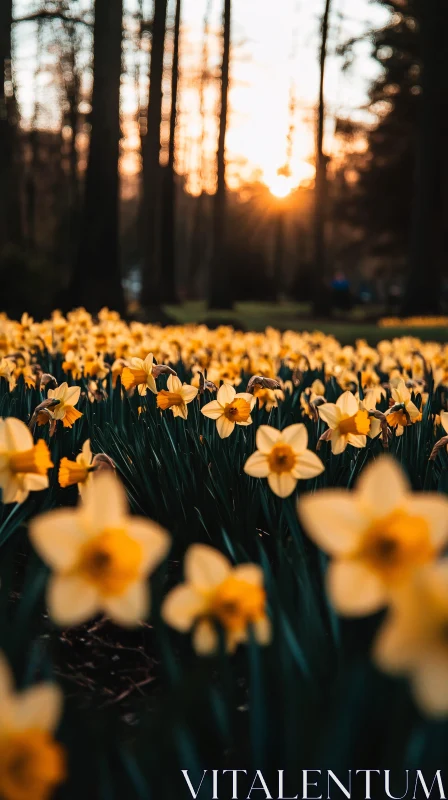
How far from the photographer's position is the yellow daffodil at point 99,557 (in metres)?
0.91

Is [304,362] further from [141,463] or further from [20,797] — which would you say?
[20,797]

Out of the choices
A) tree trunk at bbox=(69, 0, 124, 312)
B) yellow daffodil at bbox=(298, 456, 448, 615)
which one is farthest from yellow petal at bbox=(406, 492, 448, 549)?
tree trunk at bbox=(69, 0, 124, 312)

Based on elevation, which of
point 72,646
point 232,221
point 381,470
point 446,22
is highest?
point 446,22

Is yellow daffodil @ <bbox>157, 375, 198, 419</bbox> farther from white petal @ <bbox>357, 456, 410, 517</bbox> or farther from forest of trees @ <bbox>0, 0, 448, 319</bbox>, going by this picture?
forest of trees @ <bbox>0, 0, 448, 319</bbox>

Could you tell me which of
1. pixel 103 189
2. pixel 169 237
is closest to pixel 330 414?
pixel 103 189

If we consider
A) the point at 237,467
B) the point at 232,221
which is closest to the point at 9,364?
the point at 237,467

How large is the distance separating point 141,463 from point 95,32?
8.87 metres

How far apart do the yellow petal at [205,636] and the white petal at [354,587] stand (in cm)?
25

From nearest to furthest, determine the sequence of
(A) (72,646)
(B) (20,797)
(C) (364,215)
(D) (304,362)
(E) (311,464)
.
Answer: (B) (20,797) < (E) (311,464) < (A) (72,646) < (D) (304,362) < (C) (364,215)

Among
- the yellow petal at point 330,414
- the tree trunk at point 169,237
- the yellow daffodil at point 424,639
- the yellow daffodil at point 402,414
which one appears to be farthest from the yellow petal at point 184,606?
the tree trunk at point 169,237

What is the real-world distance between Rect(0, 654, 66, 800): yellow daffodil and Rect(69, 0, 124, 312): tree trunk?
31.7 feet

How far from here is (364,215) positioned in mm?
24844

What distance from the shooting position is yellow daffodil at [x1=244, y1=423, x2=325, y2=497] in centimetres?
155

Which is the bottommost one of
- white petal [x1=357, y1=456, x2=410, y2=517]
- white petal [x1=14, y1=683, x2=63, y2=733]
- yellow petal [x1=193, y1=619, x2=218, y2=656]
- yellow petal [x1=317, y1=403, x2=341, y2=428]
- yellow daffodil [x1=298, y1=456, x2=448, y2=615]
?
yellow petal [x1=193, y1=619, x2=218, y2=656]
